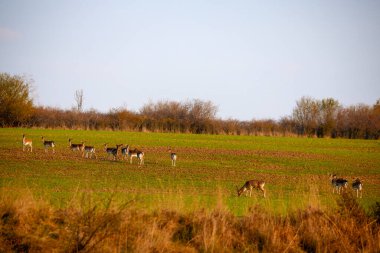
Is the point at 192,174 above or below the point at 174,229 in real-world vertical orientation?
below

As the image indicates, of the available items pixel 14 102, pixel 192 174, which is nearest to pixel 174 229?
pixel 192 174

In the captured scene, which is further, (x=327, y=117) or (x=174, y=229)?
(x=327, y=117)

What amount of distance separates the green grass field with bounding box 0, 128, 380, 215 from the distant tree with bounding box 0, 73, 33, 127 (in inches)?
1186

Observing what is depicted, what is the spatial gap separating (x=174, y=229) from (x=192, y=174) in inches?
669

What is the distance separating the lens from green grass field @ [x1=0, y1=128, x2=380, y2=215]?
55.5ft

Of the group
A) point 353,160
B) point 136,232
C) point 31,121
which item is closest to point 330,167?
point 353,160

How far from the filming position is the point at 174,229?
35.3 ft

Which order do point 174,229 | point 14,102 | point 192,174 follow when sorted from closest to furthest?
point 174,229 < point 192,174 < point 14,102

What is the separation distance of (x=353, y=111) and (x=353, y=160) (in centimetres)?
5275

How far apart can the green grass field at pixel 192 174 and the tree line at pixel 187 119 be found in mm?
31216

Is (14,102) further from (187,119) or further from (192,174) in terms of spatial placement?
(192,174)

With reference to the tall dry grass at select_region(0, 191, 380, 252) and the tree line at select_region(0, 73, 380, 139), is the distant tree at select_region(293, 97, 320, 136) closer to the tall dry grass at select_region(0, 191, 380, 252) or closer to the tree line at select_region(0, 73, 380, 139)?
the tree line at select_region(0, 73, 380, 139)

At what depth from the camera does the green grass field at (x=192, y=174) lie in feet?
55.5

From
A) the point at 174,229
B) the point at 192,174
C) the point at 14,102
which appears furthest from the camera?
the point at 14,102
